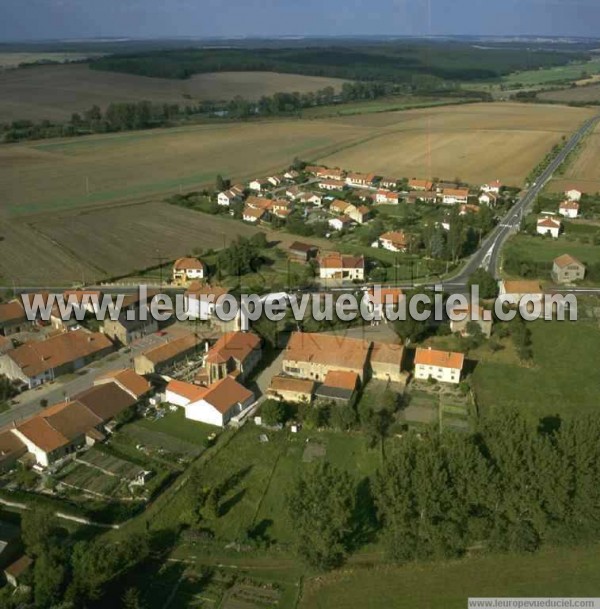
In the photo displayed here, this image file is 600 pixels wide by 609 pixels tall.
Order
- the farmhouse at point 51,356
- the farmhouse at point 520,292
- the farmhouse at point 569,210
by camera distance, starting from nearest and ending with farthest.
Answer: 1. the farmhouse at point 51,356
2. the farmhouse at point 520,292
3. the farmhouse at point 569,210

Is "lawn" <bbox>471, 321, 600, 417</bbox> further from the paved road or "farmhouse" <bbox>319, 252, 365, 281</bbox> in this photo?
"farmhouse" <bbox>319, 252, 365, 281</bbox>

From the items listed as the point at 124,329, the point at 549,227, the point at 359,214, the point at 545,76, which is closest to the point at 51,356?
the point at 124,329

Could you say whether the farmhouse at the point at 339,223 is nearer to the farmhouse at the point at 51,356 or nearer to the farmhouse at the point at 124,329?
the farmhouse at the point at 124,329

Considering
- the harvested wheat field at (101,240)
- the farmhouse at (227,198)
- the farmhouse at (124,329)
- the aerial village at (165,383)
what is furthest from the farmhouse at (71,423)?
the farmhouse at (227,198)

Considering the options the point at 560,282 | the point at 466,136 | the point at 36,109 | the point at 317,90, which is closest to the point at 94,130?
the point at 36,109

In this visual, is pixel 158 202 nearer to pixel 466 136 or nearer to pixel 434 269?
pixel 434 269

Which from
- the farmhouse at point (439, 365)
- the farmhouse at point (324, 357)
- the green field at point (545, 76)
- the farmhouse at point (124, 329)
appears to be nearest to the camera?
the farmhouse at point (439, 365)
